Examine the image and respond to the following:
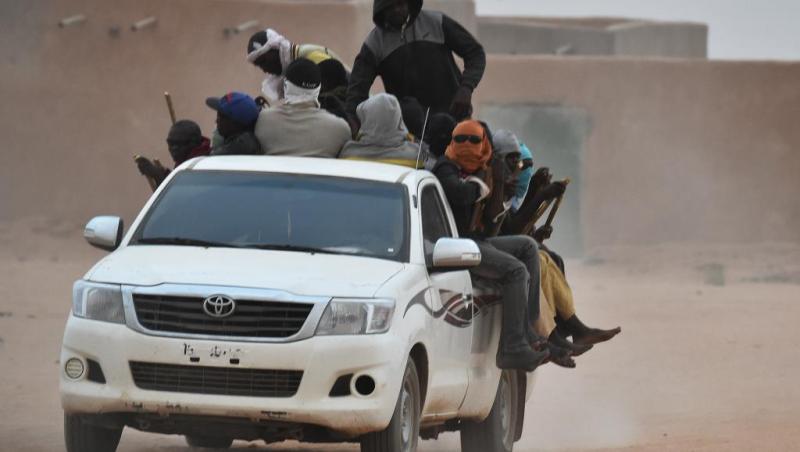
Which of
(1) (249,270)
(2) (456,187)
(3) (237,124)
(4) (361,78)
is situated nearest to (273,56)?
(4) (361,78)

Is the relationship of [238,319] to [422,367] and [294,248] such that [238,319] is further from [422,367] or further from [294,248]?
[422,367]

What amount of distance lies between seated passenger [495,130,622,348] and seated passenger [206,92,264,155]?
5.14ft

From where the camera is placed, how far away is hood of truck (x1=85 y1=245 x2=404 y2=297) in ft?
26.1

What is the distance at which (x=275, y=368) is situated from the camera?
25.3 ft

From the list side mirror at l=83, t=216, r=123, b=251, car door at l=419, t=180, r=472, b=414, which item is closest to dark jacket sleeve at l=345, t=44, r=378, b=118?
car door at l=419, t=180, r=472, b=414

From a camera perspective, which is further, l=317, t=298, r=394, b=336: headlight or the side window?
the side window

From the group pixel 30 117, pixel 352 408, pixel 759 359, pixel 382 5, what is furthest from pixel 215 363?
pixel 30 117

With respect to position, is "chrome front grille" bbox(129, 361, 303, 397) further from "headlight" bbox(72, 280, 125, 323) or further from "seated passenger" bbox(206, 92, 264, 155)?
"seated passenger" bbox(206, 92, 264, 155)

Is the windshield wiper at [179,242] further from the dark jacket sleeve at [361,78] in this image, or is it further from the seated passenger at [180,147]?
the dark jacket sleeve at [361,78]

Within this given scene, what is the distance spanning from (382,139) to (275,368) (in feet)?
8.51

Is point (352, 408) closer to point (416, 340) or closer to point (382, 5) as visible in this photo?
point (416, 340)

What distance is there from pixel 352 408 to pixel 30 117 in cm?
1823

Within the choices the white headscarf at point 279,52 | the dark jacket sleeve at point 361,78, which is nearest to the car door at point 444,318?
the dark jacket sleeve at point 361,78

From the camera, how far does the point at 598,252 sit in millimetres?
29688
